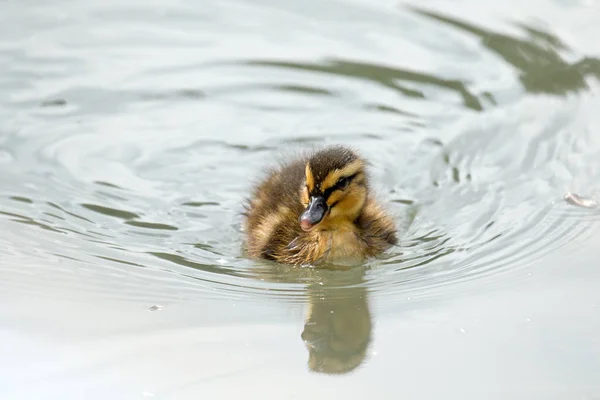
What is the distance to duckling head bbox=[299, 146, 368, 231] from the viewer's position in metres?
4.27

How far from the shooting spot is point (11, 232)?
4.38 m

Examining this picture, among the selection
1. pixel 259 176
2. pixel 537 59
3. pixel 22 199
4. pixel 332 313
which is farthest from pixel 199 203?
pixel 537 59

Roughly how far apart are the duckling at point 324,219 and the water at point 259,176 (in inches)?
4.2

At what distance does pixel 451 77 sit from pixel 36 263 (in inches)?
130

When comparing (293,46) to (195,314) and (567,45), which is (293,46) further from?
(195,314)

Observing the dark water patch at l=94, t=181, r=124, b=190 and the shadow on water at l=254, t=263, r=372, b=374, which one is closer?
the shadow on water at l=254, t=263, r=372, b=374

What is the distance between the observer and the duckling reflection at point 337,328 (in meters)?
3.31

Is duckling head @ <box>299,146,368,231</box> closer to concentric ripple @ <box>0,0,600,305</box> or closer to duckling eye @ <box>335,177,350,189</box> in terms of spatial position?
duckling eye @ <box>335,177,350,189</box>

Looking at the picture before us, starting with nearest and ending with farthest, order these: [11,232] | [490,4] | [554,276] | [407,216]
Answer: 1. [554,276]
2. [11,232]
3. [407,216]
4. [490,4]

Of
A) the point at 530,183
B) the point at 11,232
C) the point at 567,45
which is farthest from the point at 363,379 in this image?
the point at 567,45

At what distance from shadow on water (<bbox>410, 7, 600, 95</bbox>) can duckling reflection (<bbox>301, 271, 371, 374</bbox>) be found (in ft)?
9.03

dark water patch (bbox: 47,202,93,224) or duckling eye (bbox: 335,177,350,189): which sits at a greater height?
duckling eye (bbox: 335,177,350,189)

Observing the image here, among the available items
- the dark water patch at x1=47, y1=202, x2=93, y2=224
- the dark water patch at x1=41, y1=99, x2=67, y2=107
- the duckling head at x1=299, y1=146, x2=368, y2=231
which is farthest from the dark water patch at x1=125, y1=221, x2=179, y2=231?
the dark water patch at x1=41, y1=99, x2=67, y2=107

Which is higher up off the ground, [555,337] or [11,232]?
[555,337]
